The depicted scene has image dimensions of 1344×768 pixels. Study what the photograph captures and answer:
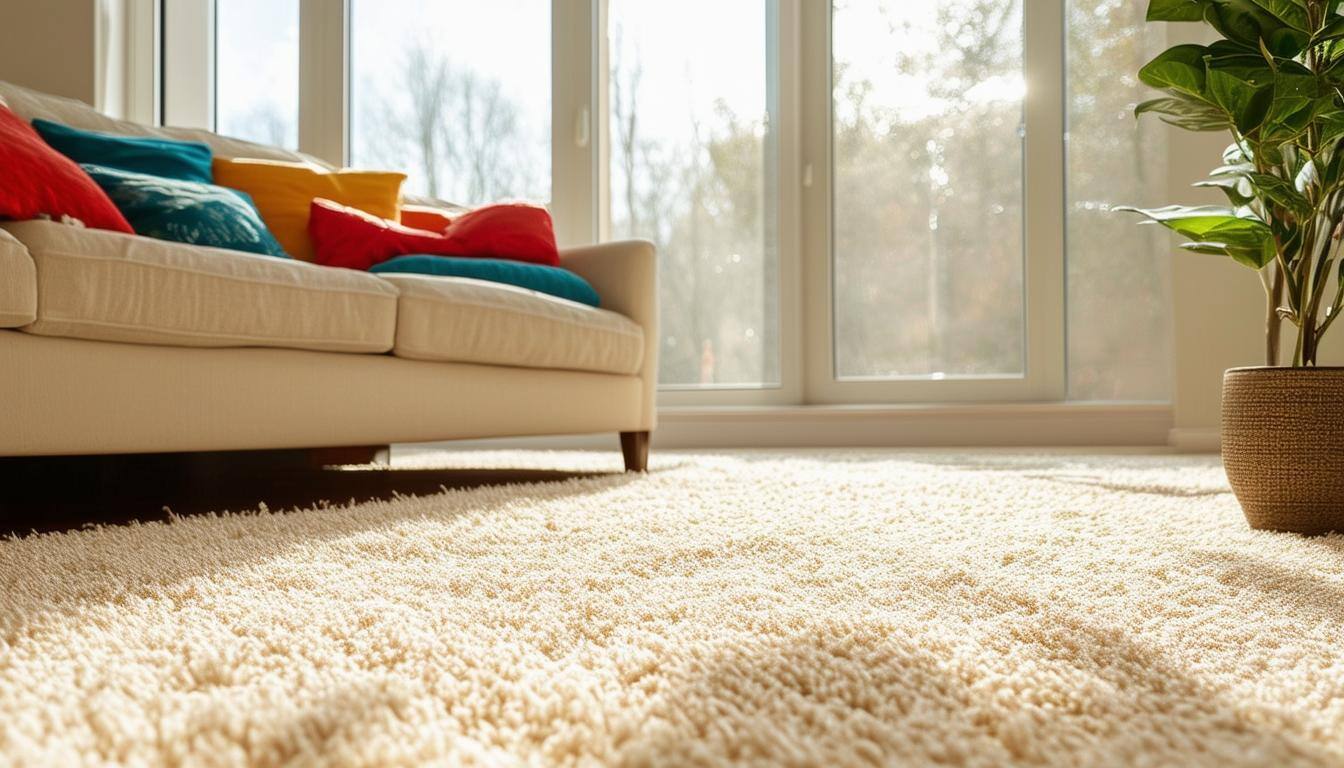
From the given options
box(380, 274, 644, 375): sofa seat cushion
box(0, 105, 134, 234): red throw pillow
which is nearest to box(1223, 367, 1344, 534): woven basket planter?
box(380, 274, 644, 375): sofa seat cushion

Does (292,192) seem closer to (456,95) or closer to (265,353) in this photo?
(265,353)

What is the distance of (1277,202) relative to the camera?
4.12ft

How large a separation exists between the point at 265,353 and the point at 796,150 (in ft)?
8.84

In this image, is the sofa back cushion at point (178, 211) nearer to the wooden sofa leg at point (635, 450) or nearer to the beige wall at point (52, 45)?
the wooden sofa leg at point (635, 450)

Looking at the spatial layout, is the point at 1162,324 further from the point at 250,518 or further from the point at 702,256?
the point at 250,518

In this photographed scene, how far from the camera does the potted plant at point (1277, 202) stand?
1.19 meters

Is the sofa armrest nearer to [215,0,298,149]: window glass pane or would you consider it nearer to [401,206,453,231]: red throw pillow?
[401,206,453,231]: red throw pillow

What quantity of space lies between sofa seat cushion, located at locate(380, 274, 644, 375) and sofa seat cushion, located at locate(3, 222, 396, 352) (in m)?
0.05

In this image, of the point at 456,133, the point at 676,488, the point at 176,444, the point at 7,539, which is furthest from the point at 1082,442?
the point at 7,539

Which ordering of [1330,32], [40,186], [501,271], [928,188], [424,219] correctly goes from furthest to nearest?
[928,188]
[424,219]
[501,271]
[40,186]
[1330,32]

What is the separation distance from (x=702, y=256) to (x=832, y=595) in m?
3.03

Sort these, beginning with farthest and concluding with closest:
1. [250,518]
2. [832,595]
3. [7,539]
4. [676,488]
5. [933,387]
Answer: [933,387] < [676,488] < [250,518] < [7,539] < [832,595]

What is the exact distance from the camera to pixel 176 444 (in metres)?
1.36

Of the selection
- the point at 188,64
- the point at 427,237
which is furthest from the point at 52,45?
the point at 427,237
